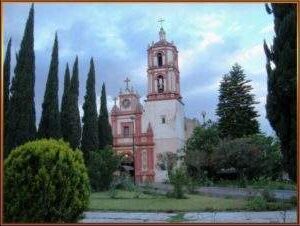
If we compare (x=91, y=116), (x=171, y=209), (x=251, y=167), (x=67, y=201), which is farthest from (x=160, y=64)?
(x=67, y=201)

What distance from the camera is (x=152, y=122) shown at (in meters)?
21.4

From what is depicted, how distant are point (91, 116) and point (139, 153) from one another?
3.85 metres

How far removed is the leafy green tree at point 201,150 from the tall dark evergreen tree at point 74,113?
542 cm

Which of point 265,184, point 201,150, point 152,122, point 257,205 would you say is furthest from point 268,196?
point 152,122

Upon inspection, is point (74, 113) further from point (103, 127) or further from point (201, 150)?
point (201, 150)

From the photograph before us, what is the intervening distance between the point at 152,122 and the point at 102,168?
504 cm

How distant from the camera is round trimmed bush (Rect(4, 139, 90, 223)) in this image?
603 centimetres

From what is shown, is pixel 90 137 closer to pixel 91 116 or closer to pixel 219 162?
pixel 91 116

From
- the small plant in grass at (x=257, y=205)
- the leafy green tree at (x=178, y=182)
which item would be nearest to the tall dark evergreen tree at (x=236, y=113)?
the leafy green tree at (x=178, y=182)

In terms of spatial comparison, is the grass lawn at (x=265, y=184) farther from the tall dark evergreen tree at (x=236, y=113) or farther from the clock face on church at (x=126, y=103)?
the clock face on church at (x=126, y=103)

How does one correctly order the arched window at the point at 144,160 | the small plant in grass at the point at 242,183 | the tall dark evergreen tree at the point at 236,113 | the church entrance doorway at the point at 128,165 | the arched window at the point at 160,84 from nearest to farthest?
1. the small plant in grass at the point at 242,183
2. the arched window at the point at 160,84
3. the church entrance doorway at the point at 128,165
4. the arched window at the point at 144,160
5. the tall dark evergreen tree at the point at 236,113

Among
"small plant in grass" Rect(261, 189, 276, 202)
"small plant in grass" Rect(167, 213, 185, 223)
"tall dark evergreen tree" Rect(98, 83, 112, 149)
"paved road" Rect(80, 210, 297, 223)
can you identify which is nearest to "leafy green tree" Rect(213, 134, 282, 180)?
"tall dark evergreen tree" Rect(98, 83, 112, 149)

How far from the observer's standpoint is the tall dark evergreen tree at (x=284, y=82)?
327 inches

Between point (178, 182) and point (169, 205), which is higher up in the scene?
point (178, 182)
